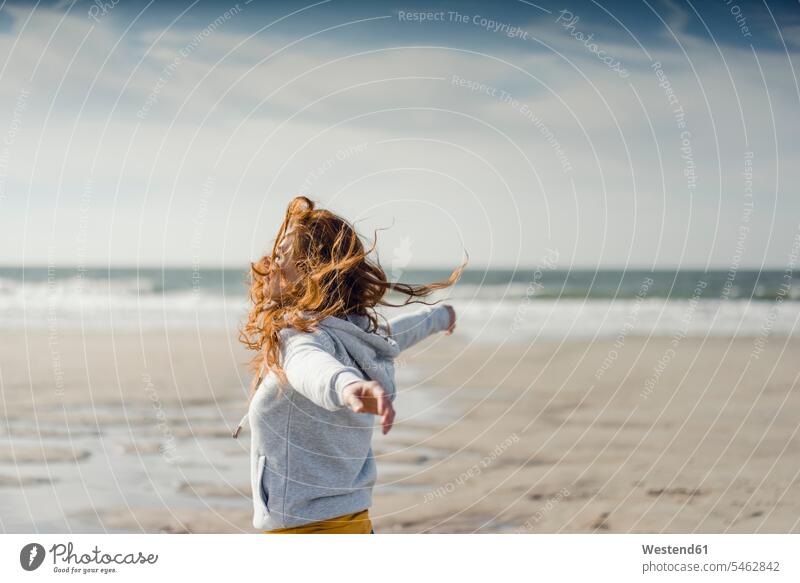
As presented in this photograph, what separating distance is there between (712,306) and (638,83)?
49.2 ft

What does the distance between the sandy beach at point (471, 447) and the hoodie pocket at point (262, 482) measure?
7.59 feet

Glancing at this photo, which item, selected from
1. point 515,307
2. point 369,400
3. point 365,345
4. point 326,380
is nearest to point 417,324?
point 365,345

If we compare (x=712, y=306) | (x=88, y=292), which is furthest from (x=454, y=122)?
(x=88, y=292)

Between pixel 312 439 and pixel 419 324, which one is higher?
pixel 419 324

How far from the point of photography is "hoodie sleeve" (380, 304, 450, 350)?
3084 millimetres

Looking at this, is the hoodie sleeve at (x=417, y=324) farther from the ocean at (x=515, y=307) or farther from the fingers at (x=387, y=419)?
the ocean at (x=515, y=307)

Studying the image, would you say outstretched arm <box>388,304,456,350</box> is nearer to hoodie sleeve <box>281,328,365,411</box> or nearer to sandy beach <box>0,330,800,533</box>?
hoodie sleeve <box>281,328,365,411</box>
